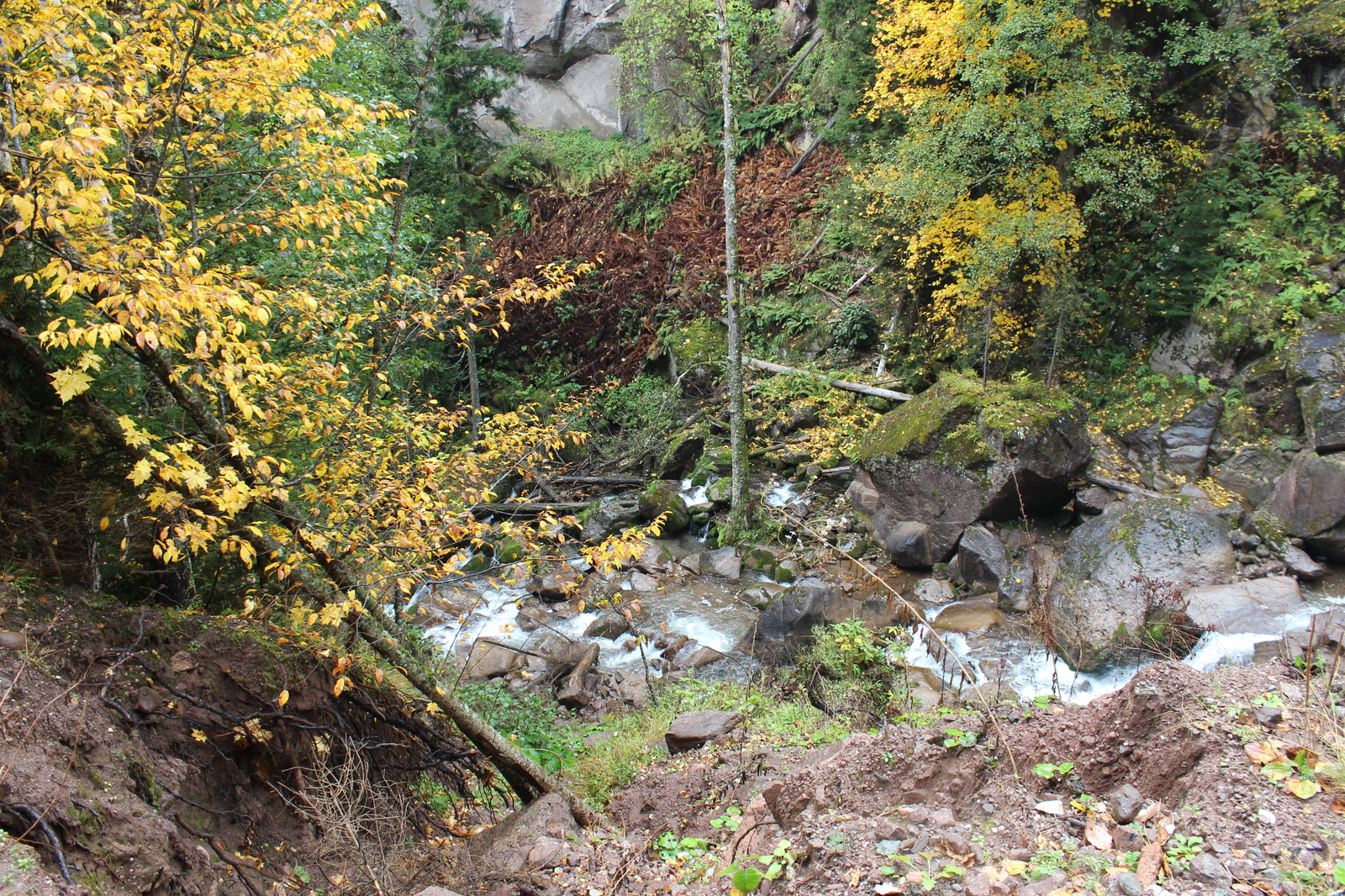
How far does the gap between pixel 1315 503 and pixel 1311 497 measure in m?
0.11

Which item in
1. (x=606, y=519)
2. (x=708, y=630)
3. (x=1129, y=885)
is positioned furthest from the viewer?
(x=606, y=519)

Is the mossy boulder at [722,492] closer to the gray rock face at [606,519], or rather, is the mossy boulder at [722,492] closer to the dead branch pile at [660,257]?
the gray rock face at [606,519]

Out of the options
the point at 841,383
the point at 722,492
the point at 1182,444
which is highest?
the point at 841,383

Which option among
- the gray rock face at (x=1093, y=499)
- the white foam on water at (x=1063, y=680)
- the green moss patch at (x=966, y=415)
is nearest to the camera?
the white foam on water at (x=1063, y=680)

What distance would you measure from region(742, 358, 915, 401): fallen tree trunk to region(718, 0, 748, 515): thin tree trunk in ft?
9.95

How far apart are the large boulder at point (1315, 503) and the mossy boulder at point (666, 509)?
29.7 feet

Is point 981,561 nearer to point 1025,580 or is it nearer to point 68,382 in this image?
point 1025,580

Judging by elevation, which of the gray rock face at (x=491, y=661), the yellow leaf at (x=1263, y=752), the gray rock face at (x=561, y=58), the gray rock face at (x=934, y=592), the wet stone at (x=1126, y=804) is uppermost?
the gray rock face at (x=561, y=58)

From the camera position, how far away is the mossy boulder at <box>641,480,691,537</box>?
1334 cm

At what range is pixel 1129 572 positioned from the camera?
344 inches

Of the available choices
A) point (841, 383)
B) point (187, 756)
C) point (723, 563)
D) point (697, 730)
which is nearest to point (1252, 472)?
point (841, 383)

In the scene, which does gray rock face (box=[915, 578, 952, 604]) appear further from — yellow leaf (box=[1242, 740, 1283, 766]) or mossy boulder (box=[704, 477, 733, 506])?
yellow leaf (box=[1242, 740, 1283, 766])

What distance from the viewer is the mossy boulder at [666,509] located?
13344mm

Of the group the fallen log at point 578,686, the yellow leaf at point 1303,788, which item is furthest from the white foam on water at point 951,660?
the yellow leaf at point 1303,788
